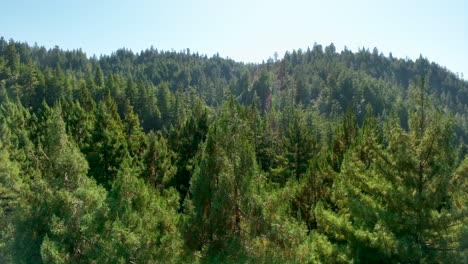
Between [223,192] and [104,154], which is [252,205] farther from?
[104,154]

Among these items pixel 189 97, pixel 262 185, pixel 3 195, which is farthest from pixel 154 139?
pixel 189 97

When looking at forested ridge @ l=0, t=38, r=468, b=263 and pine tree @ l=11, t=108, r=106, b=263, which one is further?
pine tree @ l=11, t=108, r=106, b=263

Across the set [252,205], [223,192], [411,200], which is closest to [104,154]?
[223,192]

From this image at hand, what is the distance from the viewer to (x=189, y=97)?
9350cm

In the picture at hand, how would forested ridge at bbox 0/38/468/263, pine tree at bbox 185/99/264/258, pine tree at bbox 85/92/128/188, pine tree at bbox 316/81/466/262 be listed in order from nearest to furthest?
pine tree at bbox 185/99/264/258 < forested ridge at bbox 0/38/468/263 < pine tree at bbox 316/81/466/262 < pine tree at bbox 85/92/128/188

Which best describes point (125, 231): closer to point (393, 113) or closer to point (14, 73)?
point (393, 113)

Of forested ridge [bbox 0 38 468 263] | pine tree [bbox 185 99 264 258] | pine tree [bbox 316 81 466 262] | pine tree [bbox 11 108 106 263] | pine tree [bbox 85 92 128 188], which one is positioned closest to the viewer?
pine tree [bbox 185 99 264 258]

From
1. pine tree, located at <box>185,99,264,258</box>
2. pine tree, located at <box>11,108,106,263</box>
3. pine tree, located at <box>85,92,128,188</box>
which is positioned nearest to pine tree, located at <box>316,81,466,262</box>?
pine tree, located at <box>185,99,264,258</box>

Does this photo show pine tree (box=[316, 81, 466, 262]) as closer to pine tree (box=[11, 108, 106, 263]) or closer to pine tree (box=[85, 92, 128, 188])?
pine tree (box=[11, 108, 106, 263])

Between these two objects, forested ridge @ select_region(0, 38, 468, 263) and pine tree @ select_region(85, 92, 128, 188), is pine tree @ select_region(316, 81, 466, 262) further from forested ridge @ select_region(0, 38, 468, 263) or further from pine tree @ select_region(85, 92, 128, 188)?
pine tree @ select_region(85, 92, 128, 188)

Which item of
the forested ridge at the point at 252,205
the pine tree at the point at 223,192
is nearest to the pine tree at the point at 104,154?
the forested ridge at the point at 252,205

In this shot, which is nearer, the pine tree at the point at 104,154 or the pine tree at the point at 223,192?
the pine tree at the point at 223,192

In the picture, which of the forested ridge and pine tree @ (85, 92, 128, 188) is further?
pine tree @ (85, 92, 128, 188)

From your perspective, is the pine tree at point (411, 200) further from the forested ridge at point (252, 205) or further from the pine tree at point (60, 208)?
the pine tree at point (60, 208)
